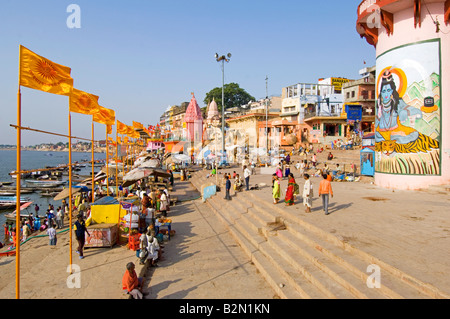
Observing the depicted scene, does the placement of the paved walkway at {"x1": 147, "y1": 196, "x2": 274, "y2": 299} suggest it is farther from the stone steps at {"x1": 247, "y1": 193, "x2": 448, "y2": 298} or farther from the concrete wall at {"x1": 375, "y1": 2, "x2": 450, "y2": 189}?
the concrete wall at {"x1": 375, "y1": 2, "x2": 450, "y2": 189}

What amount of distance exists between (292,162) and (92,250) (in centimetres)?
2297

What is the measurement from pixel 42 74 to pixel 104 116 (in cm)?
756

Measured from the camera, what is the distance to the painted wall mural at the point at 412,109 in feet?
44.1

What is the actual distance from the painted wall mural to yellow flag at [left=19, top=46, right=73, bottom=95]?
14153mm

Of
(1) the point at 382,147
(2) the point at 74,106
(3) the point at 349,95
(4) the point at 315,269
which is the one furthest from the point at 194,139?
(4) the point at 315,269

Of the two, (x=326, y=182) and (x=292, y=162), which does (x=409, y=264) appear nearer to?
(x=326, y=182)

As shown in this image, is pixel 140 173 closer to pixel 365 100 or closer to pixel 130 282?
pixel 130 282

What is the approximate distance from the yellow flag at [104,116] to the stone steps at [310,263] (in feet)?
23.9

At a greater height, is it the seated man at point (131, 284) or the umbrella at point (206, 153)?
the umbrella at point (206, 153)

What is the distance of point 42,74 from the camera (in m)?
5.97
